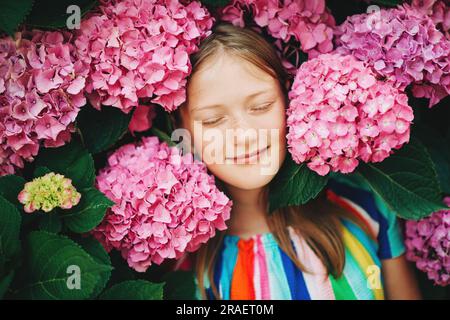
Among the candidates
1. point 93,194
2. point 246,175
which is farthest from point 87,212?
point 246,175

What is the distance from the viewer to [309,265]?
136 cm

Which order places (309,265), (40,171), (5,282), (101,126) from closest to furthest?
(5,282), (40,171), (101,126), (309,265)

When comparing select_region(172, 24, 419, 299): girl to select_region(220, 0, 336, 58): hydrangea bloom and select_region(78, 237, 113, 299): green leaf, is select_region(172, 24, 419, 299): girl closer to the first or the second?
select_region(220, 0, 336, 58): hydrangea bloom

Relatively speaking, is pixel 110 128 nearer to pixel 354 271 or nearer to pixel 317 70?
pixel 317 70

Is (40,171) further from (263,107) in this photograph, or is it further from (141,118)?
(263,107)

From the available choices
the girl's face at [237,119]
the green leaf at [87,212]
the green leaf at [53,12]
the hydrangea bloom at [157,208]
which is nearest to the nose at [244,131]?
the girl's face at [237,119]

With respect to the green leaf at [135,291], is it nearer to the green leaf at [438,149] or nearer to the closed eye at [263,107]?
the closed eye at [263,107]

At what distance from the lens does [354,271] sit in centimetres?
136

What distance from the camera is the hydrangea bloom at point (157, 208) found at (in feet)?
3.63

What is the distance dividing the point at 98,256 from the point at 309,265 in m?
0.57

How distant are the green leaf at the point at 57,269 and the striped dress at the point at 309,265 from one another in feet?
1.34

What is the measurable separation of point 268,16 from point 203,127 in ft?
1.04

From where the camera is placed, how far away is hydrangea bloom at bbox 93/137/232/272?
1106 mm
